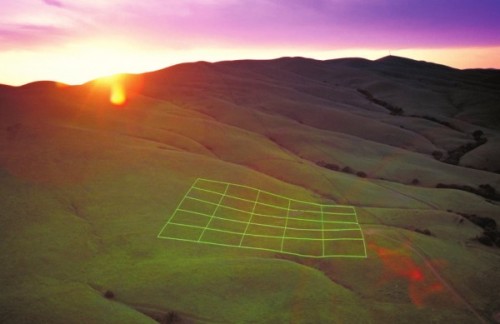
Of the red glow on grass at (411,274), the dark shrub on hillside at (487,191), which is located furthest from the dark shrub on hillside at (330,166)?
the red glow on grass at (411,274)

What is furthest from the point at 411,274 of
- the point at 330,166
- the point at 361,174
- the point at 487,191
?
the point at 487,191

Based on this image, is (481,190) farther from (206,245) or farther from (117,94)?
(117,94)

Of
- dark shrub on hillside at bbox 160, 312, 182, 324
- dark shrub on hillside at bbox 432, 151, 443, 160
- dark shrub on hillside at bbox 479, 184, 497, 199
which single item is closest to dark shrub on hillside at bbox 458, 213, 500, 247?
dark shrub on hillside at bbox 479, 184, 497, 199

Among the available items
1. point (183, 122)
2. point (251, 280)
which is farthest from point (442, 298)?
point (183, 122)

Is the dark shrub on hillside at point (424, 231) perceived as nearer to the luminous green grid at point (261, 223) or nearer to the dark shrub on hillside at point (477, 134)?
the luminous green grid at point (261, 223)

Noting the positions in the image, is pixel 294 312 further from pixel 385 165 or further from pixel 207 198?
pixel 385 165

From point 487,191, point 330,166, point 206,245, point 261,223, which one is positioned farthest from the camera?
point 330,166

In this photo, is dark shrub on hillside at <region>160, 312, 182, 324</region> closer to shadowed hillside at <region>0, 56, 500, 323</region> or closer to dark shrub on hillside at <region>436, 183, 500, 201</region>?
shadowed hillside at <region>0, 56, 500, 323</region>
